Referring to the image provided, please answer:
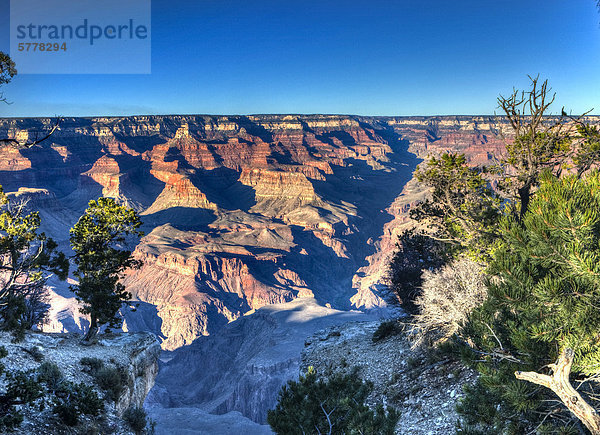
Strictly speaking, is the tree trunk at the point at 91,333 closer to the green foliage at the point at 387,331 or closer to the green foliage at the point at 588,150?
the green foliage at the point at 387,331

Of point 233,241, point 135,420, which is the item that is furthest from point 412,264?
point 233,241

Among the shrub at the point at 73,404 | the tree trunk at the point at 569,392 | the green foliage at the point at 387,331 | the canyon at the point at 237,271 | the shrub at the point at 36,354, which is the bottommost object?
the canyon at the point at 237,271

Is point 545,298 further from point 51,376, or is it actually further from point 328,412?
point 51,376

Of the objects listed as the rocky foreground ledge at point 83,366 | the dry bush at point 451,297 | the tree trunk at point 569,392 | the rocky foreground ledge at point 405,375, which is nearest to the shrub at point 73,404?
the rocky foreground ledge at point 83,366

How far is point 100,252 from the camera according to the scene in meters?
22.4

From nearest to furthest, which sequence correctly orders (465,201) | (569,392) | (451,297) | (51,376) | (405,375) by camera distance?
(569,392) → (51,376) → (451,297) → (405,375) → (465,201)

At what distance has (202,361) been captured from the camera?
68188 mm

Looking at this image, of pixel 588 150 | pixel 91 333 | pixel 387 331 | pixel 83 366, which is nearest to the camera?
pixel 588 150

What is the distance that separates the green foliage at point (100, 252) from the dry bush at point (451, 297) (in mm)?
17694

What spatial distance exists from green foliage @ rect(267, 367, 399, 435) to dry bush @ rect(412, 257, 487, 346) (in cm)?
774

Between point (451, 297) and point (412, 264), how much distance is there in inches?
555

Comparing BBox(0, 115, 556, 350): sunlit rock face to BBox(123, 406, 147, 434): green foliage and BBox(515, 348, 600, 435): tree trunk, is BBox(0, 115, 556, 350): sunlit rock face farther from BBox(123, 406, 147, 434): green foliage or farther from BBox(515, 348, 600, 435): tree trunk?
BBox(515, 348, 600, 435): tree trunk

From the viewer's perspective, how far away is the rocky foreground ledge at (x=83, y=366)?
11.3m

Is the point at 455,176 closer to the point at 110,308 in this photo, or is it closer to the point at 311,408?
the point at 311,408
